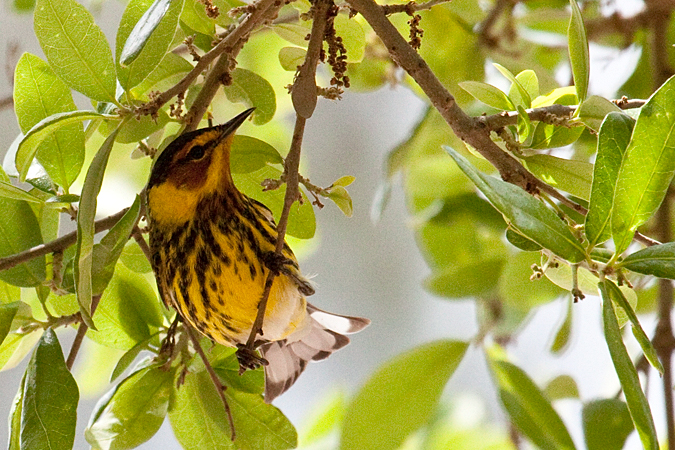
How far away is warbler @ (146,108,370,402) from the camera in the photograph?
0.90 meters

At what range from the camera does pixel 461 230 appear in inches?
53.9

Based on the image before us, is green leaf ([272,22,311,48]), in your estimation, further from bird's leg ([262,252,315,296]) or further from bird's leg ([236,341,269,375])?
bird's leg ([236,341,269,375])

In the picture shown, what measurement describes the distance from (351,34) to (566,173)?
0.30 m

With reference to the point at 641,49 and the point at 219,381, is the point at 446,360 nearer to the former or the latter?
the point at 219,381

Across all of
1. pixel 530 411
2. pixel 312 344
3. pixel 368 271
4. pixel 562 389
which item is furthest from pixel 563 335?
pixel 368 271

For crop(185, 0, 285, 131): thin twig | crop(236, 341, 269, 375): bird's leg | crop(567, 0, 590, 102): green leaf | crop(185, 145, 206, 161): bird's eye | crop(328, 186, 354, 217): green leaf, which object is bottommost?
crop(236, 341, 269, 375): bird's leg

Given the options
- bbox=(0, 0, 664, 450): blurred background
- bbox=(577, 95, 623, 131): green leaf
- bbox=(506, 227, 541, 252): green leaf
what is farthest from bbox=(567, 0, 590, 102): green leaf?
bbox=(0, 0, 664, 450): blurred background

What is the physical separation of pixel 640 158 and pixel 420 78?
22 centimetres

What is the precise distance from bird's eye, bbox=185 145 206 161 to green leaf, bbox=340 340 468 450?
1.28ft

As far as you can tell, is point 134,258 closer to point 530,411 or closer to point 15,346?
A: point 15,346

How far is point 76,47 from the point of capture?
69cm

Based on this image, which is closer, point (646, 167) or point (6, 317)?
point (646, 167)

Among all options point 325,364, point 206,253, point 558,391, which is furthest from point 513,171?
point 325,364

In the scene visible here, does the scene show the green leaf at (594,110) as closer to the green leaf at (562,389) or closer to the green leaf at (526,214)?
the green leaf at (526,214)
